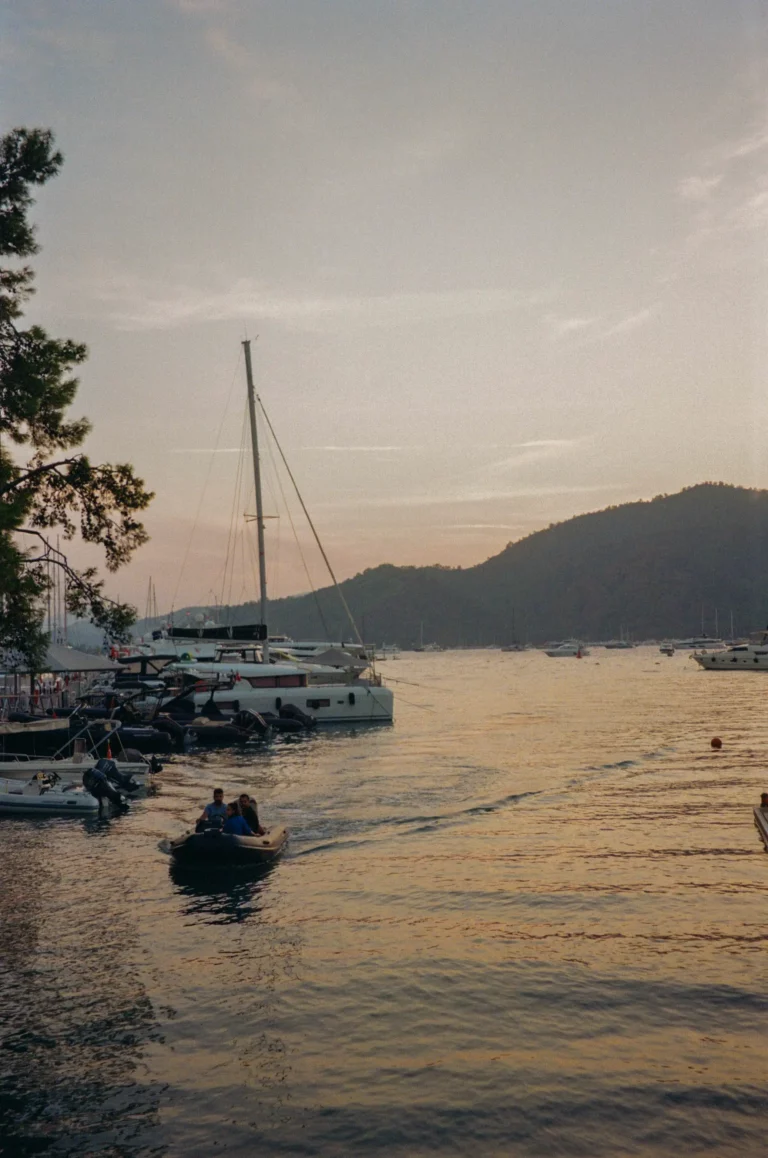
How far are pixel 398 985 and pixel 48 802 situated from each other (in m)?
20.1

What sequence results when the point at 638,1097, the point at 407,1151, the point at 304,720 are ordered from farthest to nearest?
the point at 304,720, the point at 638,1097, the point at 407,1151

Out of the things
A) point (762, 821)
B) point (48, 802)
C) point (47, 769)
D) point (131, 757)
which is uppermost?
point (47, 769)

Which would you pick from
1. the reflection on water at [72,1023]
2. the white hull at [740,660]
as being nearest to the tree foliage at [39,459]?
the reflection on water at [72,1023]

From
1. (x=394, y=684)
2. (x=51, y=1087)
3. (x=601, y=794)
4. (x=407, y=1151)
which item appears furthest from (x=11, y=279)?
(x=394, y=684)

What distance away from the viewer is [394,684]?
131500mm

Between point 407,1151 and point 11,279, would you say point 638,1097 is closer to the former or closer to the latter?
point 407,1151

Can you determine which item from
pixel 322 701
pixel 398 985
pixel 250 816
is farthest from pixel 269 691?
pixel 398 985

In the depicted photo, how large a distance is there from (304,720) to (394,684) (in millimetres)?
71959

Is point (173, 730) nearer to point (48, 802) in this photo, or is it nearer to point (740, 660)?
point (48, 802)

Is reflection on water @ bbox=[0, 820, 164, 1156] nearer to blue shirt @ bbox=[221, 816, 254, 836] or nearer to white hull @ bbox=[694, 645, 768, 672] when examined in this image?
blue shirt @ bbox=[221, 816, 254, 836]

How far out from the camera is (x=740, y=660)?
137m

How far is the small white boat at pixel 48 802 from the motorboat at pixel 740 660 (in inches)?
4688

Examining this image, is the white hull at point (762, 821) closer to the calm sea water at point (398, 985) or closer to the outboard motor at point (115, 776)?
the calm sea water at point (398, 985)

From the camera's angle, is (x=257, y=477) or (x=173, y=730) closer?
(x=173, y=730)
